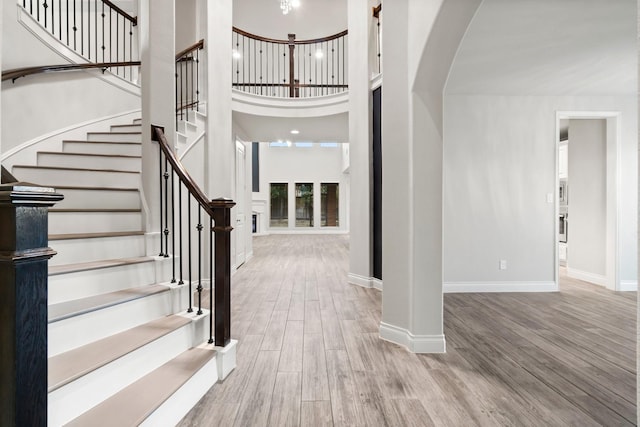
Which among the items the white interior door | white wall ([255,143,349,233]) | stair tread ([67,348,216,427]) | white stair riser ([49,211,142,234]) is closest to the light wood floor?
stair tread ([67,348,216,427])

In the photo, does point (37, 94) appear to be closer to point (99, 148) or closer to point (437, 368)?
point (99, 148)

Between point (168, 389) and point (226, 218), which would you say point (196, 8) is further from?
point (168, 389)

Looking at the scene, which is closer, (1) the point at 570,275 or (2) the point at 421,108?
(2) the point at 421,108

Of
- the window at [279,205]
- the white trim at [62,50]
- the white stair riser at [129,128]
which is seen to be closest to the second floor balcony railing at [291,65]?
the white trim at [62,50]

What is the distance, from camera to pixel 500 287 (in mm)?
4141

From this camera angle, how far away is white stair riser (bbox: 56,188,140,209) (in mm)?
2480

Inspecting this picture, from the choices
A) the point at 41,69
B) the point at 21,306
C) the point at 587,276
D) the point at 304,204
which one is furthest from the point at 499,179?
the point at 304,204

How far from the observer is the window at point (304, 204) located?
43.4 ft

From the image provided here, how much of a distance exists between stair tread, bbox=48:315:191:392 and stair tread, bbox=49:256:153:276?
0.47m

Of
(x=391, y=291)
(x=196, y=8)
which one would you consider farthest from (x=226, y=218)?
(x=196, y=8)

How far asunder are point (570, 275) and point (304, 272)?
14.6ft

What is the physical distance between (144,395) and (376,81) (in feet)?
13.6

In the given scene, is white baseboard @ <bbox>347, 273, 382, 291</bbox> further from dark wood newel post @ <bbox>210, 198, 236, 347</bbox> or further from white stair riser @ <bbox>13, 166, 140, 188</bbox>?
white stair riser @ <bbox>13, 166, 140, 188</bbox>

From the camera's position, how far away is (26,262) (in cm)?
79
